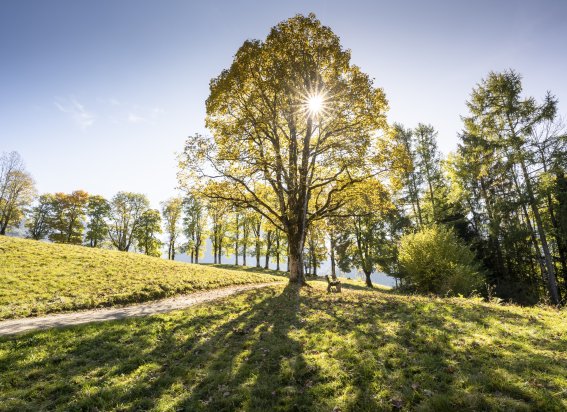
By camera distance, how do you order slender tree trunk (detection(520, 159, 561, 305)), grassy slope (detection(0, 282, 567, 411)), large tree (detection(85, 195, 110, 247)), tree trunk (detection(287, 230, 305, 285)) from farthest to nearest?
large tree (detection(85, 195, 110, 247))
slender tree trunk (detection(520, 159, 561, 305))
tree trunk (detection(287, 230, 305, 285))
grassy slope (detection(0, 282, 567, 411))

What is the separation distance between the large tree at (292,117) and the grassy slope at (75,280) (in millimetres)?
6850

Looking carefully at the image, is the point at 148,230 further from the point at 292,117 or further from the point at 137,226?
the point at 292,117

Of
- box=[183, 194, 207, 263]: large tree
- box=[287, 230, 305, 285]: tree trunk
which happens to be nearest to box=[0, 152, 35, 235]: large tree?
box=[183, 194, 207, 263]: large tree

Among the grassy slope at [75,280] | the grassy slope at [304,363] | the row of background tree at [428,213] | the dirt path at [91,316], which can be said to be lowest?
the grassy slope at [304,363]

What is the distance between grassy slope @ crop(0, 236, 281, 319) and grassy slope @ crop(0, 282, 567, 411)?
511 cm

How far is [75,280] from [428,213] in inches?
1244

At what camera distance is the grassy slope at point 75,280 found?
13281mm

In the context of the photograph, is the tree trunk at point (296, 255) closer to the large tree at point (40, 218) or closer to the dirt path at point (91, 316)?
the dirt path at point (91, 316)

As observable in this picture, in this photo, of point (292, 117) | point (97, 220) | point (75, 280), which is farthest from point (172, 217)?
point (292, 117)

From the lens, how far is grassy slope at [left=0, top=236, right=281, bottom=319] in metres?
13.3

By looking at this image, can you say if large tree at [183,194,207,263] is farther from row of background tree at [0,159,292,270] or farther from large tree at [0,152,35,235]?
large tree at [0,152,35,235]

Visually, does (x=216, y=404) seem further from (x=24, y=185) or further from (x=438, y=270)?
(x=24, y=185)

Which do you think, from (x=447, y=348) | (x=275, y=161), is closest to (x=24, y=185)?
(x=275, y=161)

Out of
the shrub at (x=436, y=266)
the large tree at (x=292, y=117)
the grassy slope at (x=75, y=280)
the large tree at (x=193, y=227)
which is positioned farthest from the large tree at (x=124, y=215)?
the shrub at (x=436, y=266)
